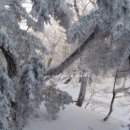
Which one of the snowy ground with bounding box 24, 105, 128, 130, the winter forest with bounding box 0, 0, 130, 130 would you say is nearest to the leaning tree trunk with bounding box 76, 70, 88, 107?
the snowy ground with bounding box 24, 105, 128, 130

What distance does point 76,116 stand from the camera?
47.3 ft

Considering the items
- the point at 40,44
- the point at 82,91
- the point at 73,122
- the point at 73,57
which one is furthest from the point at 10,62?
the point at 82,91

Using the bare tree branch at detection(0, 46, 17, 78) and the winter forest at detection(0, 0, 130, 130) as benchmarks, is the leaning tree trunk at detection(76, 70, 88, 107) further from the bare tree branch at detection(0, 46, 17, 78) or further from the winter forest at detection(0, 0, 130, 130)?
the bare tree branch at detection(0, 46, 17, 78)

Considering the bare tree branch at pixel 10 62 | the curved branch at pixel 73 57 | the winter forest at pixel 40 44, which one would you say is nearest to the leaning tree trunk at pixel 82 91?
the winter forest at pixel 40 44

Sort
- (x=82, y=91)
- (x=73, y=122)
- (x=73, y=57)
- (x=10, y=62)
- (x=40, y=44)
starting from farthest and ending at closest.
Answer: (x=82, y=91) → (x=73, y=122) → (x=40, y=44) → (x=73, y=57) → (x=10, y=62)

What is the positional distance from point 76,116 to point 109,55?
458 cm

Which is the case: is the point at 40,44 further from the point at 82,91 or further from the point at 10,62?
the point at 82,91

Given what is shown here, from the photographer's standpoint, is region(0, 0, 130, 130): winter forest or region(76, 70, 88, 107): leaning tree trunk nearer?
region(0, 0, 130, 130): winter forest

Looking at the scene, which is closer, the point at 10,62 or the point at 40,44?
the point at 10,62

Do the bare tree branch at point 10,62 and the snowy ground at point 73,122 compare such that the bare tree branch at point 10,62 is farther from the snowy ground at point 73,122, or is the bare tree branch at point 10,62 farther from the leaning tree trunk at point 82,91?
the leaning tree trunk at point 82,91

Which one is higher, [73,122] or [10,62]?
[10,62]

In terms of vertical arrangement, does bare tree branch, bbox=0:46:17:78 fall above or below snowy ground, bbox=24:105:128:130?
above

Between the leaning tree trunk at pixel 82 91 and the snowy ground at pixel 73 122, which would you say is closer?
the snowy ground at pixel 73 122

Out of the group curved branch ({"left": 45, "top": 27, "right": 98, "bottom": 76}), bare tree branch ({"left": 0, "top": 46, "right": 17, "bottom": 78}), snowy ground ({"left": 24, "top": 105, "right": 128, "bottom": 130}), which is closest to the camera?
bare tree branch ({"left": 0, "top": 46, "right": 17, "bottom": 78})
